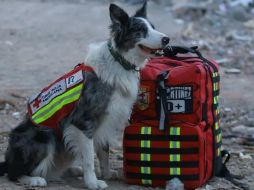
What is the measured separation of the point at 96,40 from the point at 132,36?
774cm

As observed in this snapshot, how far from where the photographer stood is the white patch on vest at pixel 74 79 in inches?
193

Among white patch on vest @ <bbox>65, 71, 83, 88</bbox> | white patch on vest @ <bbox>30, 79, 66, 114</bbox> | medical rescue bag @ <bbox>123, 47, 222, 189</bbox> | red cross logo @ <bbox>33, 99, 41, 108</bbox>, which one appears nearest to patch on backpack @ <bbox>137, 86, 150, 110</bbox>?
medical rescue bag @ <bbox>123, 47, 222, 189</bbox>

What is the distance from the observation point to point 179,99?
193 inches

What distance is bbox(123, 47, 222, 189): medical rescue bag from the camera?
4875 millimetres

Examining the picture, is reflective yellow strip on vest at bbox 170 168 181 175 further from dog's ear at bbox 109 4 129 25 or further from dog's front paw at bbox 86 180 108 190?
dog's ear at bbox 109 4 129 25

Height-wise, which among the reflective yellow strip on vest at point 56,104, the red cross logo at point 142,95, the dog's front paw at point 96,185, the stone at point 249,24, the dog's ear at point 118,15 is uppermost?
the stone at point 249,24

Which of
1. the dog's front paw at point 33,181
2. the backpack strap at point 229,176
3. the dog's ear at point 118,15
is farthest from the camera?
the backpack strap at point 229,176

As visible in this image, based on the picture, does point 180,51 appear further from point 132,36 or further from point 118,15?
point 118,15

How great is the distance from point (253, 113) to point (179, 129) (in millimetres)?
3299

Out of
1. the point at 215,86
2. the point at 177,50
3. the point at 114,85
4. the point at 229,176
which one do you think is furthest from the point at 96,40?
the point at 114,85

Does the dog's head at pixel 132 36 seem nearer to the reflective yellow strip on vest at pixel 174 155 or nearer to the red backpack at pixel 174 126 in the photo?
the red backpack at pixel 174 126

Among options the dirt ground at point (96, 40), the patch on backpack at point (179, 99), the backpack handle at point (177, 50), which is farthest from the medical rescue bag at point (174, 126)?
the dirt ground at point (96, 40)

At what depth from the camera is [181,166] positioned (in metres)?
4.92

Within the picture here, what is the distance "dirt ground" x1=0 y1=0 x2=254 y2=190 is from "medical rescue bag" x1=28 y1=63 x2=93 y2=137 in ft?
1.62
